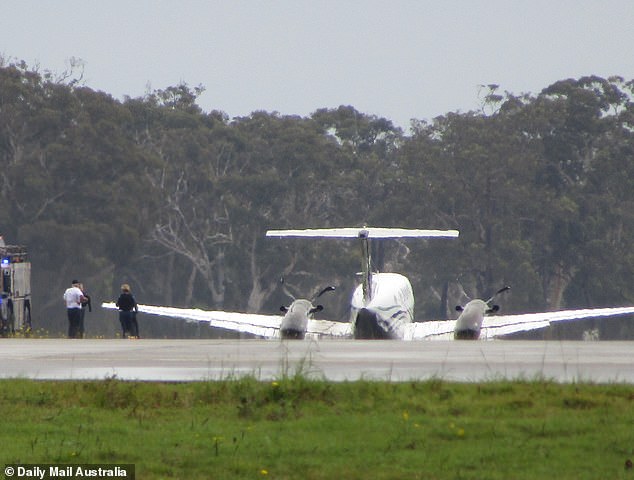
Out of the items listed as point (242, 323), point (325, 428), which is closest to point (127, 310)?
point (242, 323)

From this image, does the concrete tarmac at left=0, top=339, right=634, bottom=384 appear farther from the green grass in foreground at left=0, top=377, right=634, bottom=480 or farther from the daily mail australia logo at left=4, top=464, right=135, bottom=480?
the daily mail australia logo at left=4, top=464, right=135, bottom=480

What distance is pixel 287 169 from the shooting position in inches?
3935

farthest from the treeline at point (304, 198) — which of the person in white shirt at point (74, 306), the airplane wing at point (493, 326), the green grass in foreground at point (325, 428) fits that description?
the green grass in foreground at point (325, 428)

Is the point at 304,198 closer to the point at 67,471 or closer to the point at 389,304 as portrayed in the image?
the point at 389,304

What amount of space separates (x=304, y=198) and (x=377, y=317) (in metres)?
54.5

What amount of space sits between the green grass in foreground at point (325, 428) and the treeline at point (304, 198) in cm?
7183

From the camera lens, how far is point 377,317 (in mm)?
45438

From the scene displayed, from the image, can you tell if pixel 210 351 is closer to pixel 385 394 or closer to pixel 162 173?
pixel 385 394

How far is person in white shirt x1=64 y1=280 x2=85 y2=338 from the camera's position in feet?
133

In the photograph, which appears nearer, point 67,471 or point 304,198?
point 67,471

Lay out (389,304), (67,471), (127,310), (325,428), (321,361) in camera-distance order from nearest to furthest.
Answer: (67,471) → (325,428) → (321,361) → (127,310) → (389,304)

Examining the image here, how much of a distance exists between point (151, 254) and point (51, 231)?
13170 millimetres

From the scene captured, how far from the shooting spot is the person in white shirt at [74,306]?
40594 millimetres

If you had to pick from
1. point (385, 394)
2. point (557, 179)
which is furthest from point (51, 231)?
point (385, 394)
